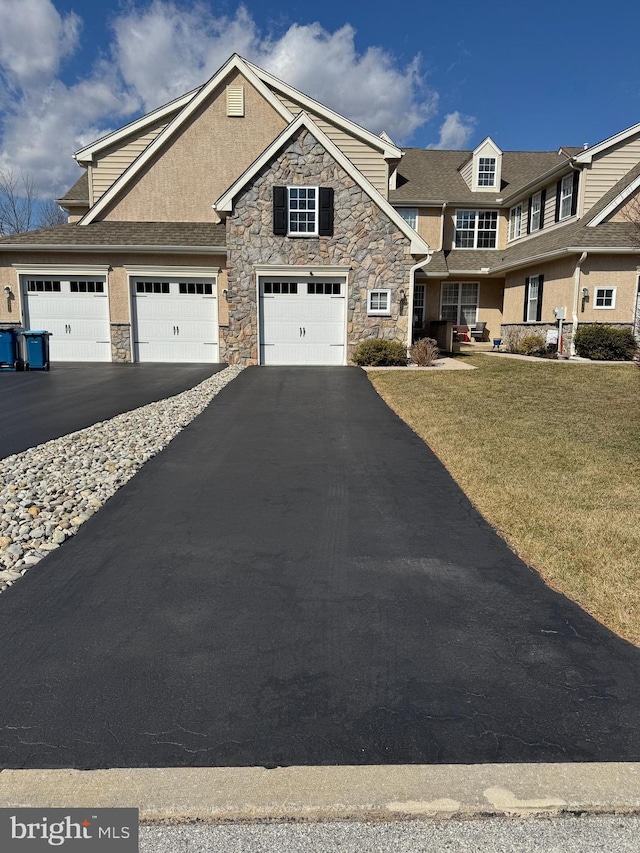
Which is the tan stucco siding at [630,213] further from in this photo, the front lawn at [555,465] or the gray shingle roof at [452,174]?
the front lawn at [555,465]

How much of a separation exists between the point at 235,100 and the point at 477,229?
1251cm

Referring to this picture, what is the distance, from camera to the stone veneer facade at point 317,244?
17609mm

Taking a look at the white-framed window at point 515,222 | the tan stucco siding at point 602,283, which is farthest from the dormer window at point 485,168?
the tan stucco siding at point 602,283

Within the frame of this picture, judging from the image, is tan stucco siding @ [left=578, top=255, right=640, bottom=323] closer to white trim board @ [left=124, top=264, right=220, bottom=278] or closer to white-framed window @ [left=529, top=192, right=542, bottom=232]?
white-framed window @ [left=529, top=192, right=542, bottom=232]

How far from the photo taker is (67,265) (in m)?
18.7

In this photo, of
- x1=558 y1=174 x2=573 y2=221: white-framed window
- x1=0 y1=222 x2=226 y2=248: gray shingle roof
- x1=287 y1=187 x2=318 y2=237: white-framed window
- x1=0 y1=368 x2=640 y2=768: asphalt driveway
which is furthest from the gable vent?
x1=0 y1=368 x2=640 y2=768: asphalt driveway

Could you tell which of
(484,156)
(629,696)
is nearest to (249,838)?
(629,696)

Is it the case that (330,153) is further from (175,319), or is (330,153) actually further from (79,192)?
(79,192)

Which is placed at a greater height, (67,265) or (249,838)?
(67,265)

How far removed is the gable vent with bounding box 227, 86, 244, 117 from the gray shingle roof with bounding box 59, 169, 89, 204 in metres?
7.23

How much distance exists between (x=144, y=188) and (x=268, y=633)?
2088 cm

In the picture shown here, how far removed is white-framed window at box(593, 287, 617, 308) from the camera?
794 inches

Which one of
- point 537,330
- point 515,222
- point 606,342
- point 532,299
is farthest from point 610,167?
point 606,342

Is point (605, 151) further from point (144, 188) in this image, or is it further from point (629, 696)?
point (629, 696)
